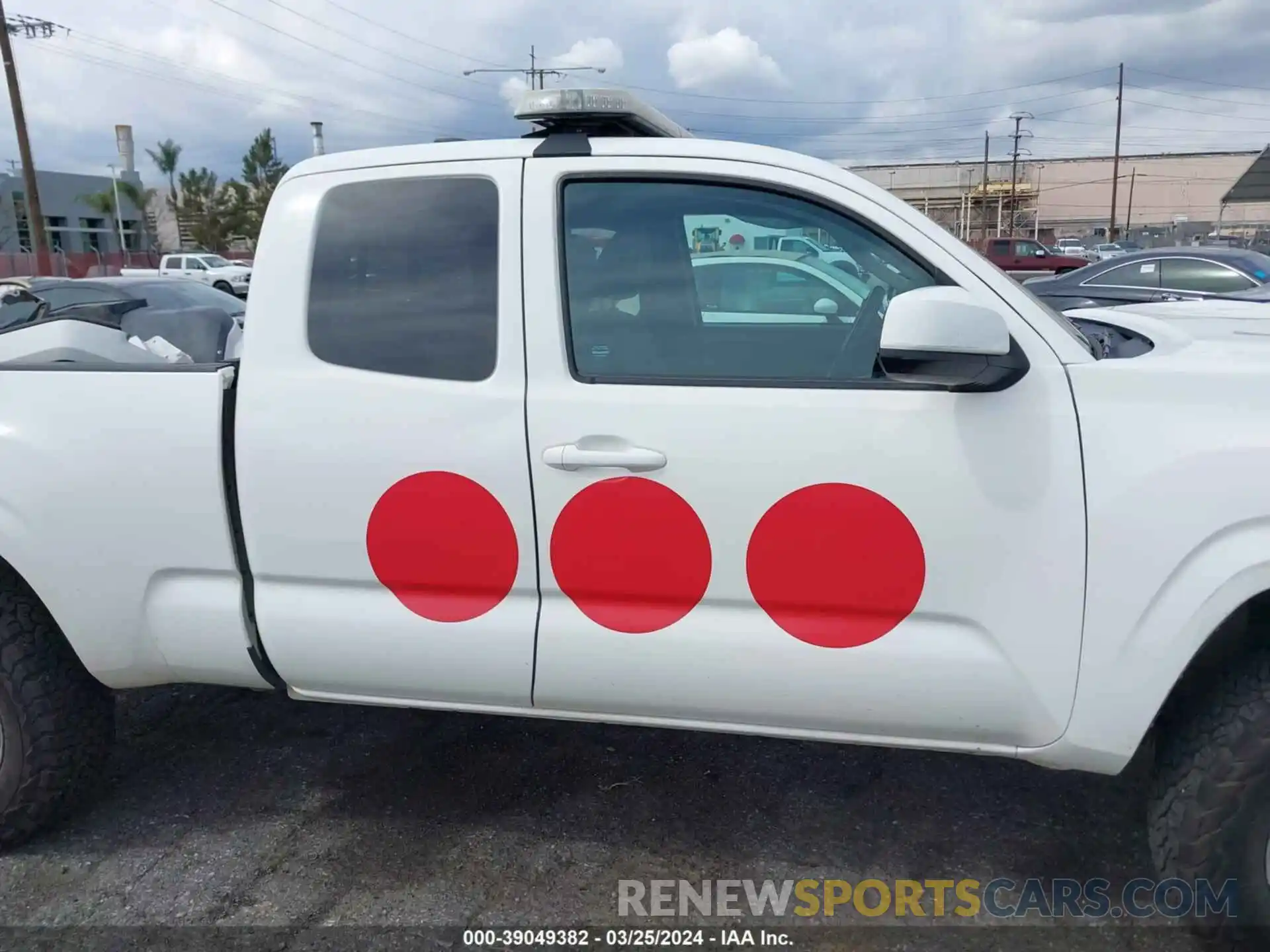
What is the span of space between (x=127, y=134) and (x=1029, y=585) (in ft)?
225

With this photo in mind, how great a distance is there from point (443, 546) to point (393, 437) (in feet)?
0.97

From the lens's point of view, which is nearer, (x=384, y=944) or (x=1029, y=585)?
(x=1029, y=585)

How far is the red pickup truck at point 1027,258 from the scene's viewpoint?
1062 inches

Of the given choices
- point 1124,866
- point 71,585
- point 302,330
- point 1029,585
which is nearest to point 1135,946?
point 1124,866

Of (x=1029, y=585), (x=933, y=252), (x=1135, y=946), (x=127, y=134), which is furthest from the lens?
(x=127, y=134)

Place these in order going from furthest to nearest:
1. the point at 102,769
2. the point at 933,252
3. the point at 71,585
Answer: the point at 102,769, the point at 71,585, the point at 933,252

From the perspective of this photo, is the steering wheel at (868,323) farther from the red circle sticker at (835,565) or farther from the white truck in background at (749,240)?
the red circle sticker at (835,565)

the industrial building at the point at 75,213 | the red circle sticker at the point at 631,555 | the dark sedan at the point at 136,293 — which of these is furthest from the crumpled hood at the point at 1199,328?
the industrial building at the point at 75,213

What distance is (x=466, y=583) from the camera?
7.91 ft

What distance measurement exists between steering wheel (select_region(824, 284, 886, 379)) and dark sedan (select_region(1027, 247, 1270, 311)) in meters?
7.43

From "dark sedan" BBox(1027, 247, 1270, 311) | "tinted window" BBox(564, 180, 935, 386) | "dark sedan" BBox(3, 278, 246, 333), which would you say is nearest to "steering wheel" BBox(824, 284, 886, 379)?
"tinted window" BBox(564, 180, 935, 386)

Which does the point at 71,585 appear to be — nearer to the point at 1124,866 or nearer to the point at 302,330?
the point at 302,330

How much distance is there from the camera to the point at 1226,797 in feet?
6.84

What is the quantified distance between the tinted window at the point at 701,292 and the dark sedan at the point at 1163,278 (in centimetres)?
743
